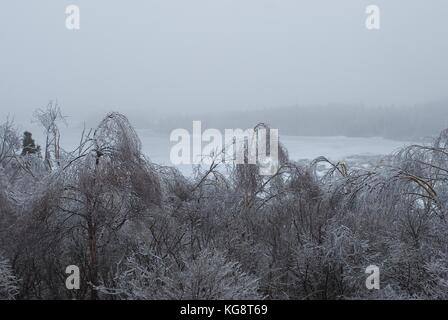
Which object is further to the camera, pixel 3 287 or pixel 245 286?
pixel 3 287

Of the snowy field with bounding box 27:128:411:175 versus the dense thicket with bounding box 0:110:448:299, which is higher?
the snowy field with bounding box 27:128:411:175

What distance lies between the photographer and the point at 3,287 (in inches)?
384

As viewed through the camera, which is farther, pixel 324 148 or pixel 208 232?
pixel 324 148

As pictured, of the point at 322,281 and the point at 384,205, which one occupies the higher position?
the point at 384,205

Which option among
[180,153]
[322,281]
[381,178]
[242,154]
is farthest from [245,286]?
[180,153]

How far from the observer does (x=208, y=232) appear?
13.9 metres

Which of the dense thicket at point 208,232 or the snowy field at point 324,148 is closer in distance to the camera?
→ the dense thicket at point 208,232

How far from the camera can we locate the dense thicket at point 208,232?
34.9 feet

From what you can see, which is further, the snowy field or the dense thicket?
the snowy field

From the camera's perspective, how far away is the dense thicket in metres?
10.6

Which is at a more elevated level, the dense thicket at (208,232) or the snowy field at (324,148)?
the snowy field at (324,148)
